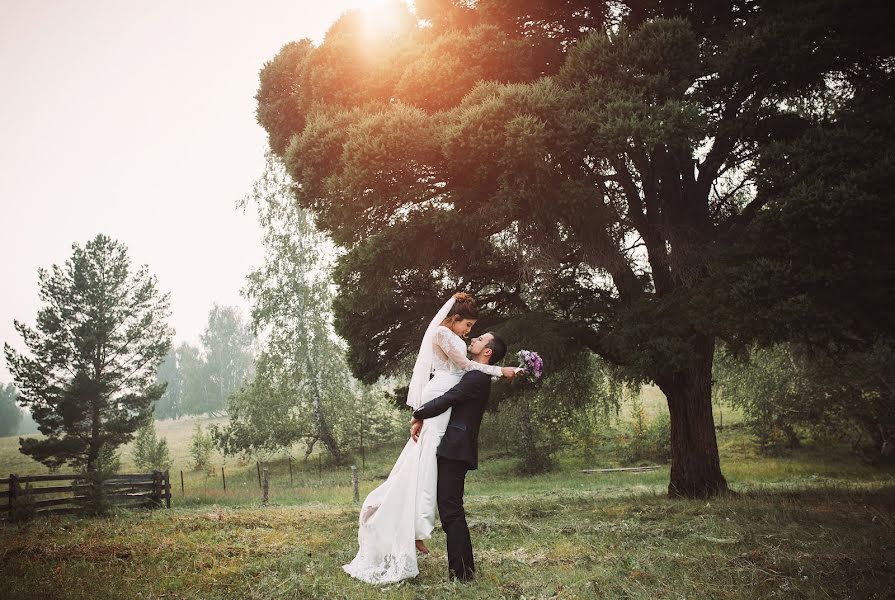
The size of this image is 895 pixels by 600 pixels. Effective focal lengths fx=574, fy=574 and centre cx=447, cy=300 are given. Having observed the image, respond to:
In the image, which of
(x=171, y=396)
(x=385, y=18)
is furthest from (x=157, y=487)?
(x=171, y=396)

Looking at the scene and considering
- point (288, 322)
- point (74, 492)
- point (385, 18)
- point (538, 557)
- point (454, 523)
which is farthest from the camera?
point (288, 322)

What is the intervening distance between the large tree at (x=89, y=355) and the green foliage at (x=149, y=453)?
387 centimetres

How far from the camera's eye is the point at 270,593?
438 cm

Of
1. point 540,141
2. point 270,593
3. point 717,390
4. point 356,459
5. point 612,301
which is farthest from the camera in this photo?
point 356,459

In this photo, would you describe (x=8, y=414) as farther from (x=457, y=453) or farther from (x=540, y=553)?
(x=457, y=453)

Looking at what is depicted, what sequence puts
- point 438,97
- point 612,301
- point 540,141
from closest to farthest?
1. point 540,141
2. point 438,97
3. point 612,301

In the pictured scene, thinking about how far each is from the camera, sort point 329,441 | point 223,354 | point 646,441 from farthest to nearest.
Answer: point 223,354, point 329,441, point 646,441

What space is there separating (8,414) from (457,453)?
84976 mm

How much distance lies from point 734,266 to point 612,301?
117 inches

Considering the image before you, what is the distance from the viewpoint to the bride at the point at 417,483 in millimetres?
4691

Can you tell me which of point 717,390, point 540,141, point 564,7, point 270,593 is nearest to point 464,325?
point 270,593

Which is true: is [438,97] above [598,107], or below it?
above

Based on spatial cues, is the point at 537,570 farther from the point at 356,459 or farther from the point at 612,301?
the point at 356,459

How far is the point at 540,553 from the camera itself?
5625 mm
